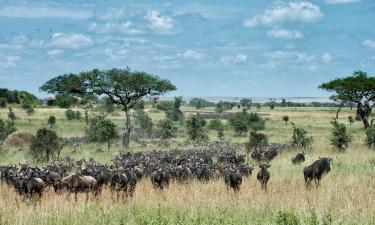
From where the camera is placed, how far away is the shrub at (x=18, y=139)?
4909cm

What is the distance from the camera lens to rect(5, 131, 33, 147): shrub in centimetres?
4909

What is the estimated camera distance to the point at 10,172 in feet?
69.6

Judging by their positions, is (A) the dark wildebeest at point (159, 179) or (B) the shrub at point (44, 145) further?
(B) the shrub at point (44, 145)

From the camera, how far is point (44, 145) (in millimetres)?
35031

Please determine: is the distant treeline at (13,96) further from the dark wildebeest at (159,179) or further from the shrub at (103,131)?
the dark wildebeest at (159,179)

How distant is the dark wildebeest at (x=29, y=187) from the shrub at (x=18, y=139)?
107 feet

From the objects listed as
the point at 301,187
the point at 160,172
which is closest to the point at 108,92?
the point at 160,172

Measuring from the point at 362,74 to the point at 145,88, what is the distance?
70.2 ft

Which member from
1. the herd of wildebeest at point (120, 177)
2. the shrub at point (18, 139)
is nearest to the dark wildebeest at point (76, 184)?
the herd of wildebeest at point (120, 177)

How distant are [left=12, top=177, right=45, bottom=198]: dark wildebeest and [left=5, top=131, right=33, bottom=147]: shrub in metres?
32.5

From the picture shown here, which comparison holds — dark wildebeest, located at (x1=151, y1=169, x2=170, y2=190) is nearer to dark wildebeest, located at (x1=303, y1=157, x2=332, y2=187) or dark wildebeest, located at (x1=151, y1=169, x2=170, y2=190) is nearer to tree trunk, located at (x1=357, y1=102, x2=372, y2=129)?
dark wildebeest, located at (x1=303, y1=157, x2=332, y2=187)

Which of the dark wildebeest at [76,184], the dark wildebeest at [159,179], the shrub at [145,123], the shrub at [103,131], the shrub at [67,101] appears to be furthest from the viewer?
the shrub at [67,101]

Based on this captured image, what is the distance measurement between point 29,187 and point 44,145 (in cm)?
1847

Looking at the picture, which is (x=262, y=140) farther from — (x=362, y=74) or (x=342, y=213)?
(x=342, y=213)
